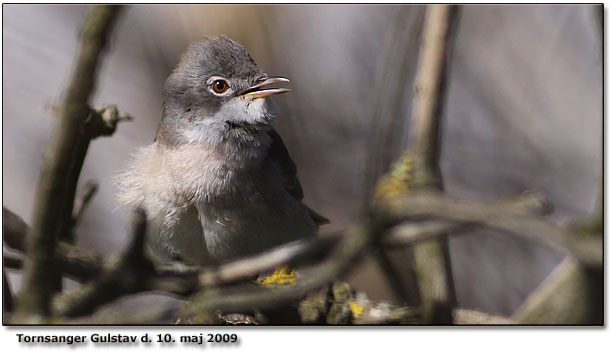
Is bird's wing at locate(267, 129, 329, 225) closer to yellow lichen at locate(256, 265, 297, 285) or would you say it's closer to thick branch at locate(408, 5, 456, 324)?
yellow lichen at locate(256, 265, 297, 285)

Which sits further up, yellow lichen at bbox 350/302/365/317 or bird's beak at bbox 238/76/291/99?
bird's beak at bbox 238/76/291/99

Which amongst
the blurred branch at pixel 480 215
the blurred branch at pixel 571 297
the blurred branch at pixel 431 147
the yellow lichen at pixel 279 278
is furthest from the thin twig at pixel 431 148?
the yellow lichen at pixel 279 278

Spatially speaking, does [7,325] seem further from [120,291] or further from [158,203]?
[120,291]

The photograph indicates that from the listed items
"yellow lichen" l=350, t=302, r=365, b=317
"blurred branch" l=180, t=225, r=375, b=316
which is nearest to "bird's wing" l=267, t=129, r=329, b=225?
"yellow lichen" l=350, t=302, r=365, b=317

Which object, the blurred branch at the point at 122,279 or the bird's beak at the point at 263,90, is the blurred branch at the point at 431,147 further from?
the bird's beak at the point at 263,90

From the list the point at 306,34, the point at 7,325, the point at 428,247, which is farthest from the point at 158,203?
the point at 428,247

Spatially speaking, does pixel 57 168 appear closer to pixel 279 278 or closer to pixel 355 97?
pixel 279 278
